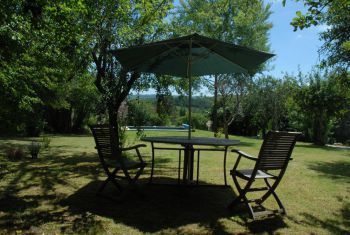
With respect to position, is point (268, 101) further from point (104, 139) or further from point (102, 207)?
point (102, 207)

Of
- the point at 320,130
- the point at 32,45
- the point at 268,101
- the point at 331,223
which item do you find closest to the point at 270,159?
the point at 331,223

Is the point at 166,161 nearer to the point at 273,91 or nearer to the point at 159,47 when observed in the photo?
the point at 159,47

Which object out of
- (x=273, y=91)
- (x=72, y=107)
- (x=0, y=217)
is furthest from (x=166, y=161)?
(x=273, y=91)

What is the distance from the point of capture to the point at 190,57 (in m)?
5.58

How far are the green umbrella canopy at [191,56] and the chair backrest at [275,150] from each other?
1491 mm

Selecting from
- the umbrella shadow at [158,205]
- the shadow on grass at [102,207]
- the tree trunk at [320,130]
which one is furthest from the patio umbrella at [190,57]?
the tree trunk at [320,130]

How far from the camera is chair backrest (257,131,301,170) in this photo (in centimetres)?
408

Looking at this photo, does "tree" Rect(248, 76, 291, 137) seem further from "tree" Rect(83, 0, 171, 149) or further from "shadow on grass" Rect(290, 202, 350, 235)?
"shadow on grass" Rect(290, 202, 350, 235)

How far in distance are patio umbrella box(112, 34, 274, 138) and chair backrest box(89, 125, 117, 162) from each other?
4.26ft

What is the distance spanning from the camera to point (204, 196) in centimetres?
517

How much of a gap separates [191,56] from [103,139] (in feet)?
7.58

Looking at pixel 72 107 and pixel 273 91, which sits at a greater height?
pixel 273 91

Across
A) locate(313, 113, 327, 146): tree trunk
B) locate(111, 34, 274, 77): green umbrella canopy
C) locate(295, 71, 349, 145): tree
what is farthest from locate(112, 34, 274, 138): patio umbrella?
locate(313, 113, 327, 146): tree trunk

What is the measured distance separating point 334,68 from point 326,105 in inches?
271
